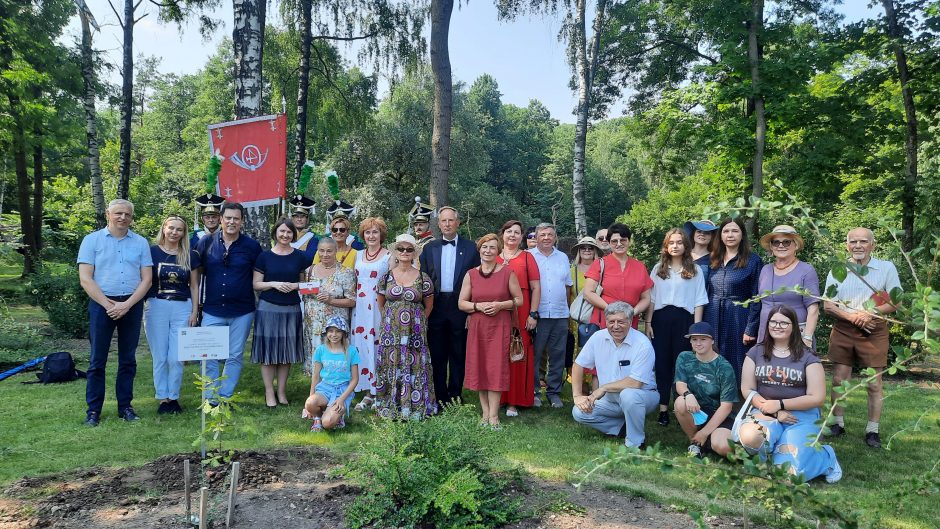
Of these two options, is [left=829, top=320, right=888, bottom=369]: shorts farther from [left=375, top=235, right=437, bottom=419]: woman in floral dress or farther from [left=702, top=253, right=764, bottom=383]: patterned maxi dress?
[left=375, top=235, right=437, bottom=419]: woman in floral dress

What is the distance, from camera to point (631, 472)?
4.35 metres

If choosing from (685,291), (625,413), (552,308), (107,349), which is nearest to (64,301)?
(107,349)

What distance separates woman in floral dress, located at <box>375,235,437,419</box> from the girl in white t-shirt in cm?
29

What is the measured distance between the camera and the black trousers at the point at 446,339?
18.7 feet

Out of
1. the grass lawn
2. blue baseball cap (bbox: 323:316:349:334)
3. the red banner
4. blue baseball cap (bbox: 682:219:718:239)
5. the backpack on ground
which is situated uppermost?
the red banner

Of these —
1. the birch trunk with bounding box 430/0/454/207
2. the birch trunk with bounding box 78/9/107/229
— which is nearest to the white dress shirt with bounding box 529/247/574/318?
the birch trunk with bounding box 430/0/454/207

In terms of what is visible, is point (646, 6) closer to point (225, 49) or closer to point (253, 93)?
point (253, 93)

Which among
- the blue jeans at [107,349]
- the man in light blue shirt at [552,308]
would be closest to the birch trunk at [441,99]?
the man in light blue shirt at [552,308]

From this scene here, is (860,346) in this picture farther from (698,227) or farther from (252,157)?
(252,157)

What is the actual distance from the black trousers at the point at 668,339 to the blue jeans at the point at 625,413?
1.99 feet

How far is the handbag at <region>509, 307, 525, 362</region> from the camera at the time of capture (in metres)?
5.61

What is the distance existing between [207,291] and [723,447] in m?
4.73

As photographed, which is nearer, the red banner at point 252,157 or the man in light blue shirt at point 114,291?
the man in light blue shirt at point 114,291

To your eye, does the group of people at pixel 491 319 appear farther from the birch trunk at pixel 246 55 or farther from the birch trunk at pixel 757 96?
the birch trunk at pixel 757 96
